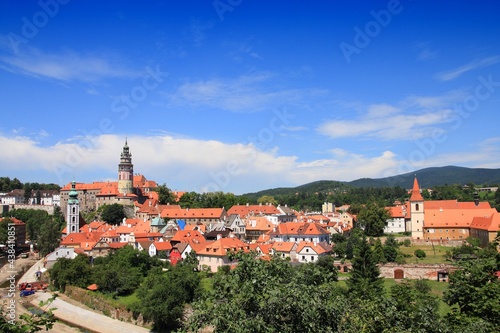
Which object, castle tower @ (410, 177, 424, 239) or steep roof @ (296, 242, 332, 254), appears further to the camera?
castle tower @ (410, 177, 424, 239)

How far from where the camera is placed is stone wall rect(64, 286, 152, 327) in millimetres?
29203

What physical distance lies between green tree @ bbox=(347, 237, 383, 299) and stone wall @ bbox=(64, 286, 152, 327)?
43.7ft

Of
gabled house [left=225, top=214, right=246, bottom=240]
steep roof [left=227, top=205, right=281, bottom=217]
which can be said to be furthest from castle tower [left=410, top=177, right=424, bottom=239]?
steep roof [left=227, top=205, right=281, bottom=217]

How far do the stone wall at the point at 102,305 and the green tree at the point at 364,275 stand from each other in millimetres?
13321

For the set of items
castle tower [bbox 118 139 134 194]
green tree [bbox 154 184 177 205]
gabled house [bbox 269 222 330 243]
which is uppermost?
castle tower [bbox 118 139 134 194]

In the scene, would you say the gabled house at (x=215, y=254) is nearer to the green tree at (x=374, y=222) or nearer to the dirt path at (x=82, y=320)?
the dirt path at (x=82, y=320)

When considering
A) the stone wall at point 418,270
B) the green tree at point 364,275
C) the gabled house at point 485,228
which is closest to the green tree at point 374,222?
the gabled house at point 485,228

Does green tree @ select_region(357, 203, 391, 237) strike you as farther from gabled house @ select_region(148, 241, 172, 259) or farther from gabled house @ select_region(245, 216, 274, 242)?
gabled house @ select_region(148, 241, 172, 259)

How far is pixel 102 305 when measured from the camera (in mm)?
32375

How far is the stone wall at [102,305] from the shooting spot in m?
29.2

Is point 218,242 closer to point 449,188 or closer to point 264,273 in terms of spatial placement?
point 264,273

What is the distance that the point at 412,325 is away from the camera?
11117 mm

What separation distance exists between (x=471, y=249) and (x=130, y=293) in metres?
28.7

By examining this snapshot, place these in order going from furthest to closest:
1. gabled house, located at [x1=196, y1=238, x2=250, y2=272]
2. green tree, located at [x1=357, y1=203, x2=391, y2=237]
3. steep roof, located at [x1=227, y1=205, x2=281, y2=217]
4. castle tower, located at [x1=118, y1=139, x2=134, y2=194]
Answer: castle tower, located at [x1=118, y1=139, x2=134, y2=194] < steep roof, located at [x1=227, y1=205, x2=281, y2=217] < green tree, located at [x1=357, y1=203, x2=391, y2=237] < gabled house, located at [x1=196, y1=238, x2=250, y2=272]
